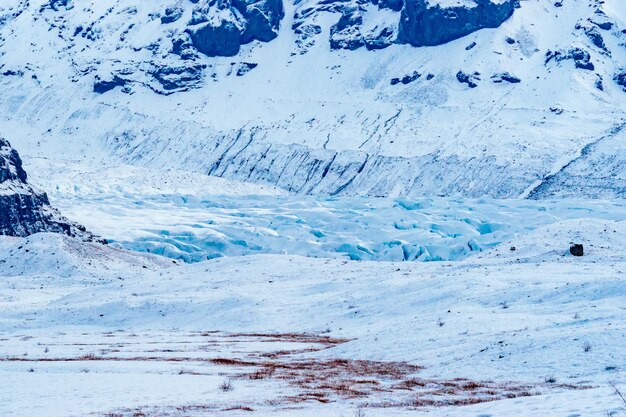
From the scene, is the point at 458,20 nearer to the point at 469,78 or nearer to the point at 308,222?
the point at 469,78

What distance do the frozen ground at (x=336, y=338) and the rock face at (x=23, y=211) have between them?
3142 centimetres

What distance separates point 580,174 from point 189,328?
96.2m

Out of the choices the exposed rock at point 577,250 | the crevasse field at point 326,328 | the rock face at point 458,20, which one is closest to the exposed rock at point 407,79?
the rock face at point 458,20

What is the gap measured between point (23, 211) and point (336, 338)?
221 ft

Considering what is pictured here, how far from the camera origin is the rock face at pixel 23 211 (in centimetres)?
8850

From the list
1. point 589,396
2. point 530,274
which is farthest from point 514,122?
point 589,396

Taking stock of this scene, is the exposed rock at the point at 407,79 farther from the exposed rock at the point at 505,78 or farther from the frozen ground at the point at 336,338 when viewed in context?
the frozen ground at the point at 336,338

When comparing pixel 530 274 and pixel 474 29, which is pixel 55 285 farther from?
pixel 474 29

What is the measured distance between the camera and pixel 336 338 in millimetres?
31031

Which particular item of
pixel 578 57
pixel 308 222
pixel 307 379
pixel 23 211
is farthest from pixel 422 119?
pixel 307 379

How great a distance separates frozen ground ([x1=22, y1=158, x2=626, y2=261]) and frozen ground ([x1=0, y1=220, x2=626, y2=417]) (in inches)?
1200

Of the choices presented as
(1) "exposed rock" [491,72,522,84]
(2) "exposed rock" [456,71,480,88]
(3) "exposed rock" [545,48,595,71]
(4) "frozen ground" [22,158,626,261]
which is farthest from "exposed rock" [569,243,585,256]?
(3) "exposed rock" [545,48,595,71]

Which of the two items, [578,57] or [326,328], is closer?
[326,328]

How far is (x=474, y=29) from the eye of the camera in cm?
19488
